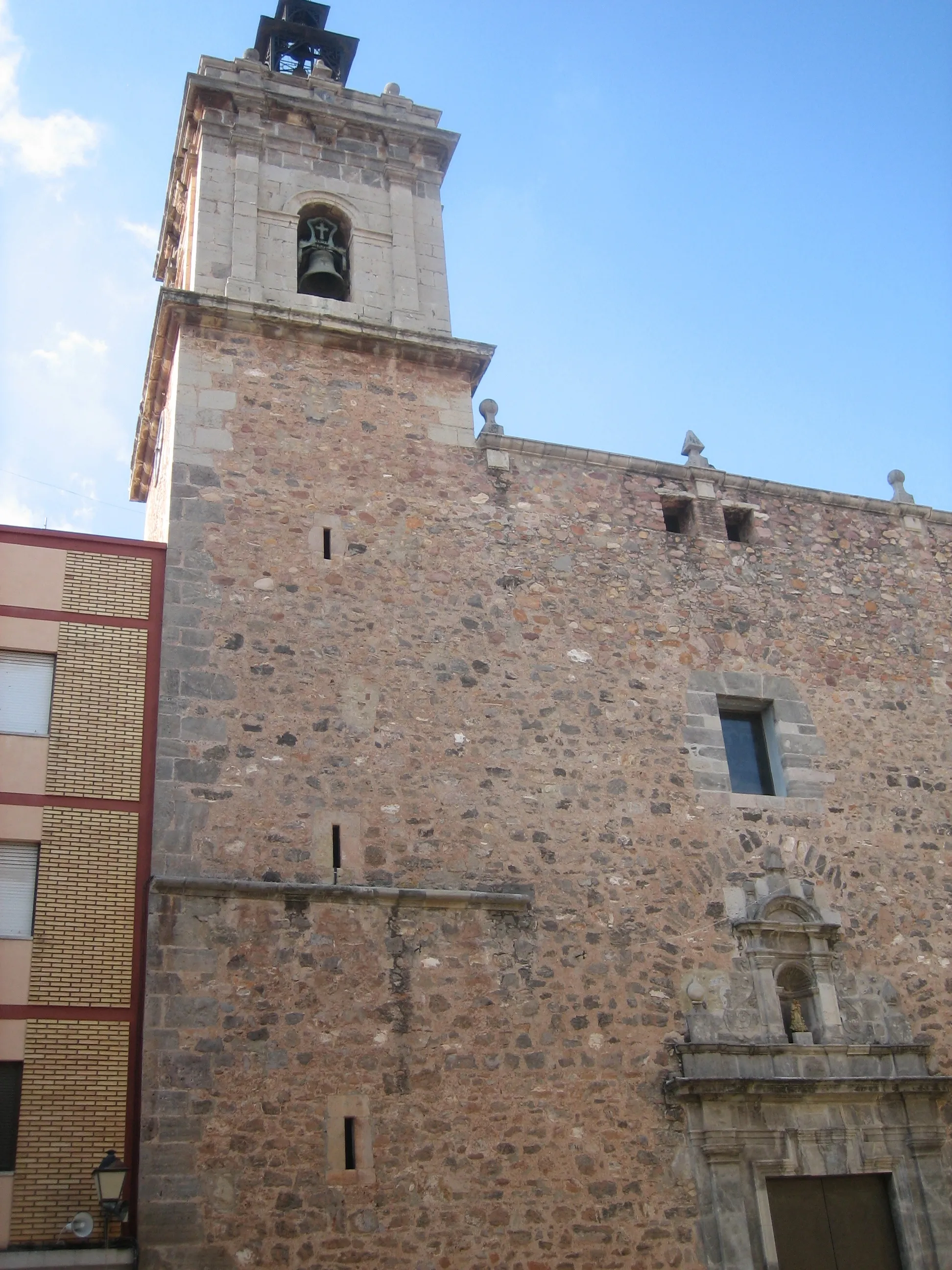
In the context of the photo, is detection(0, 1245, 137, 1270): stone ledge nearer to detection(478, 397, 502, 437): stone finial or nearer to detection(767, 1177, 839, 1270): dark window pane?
detection(767, 1177, 839, 1270): dark window pane

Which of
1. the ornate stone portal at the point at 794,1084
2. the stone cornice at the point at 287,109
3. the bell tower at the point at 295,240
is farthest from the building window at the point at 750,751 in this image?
the stone cornice at the point at 287,109

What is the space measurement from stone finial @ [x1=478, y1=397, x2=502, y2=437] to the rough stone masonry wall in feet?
1.65

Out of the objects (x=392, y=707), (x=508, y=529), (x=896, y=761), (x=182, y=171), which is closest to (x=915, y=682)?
(x=896, y=761)

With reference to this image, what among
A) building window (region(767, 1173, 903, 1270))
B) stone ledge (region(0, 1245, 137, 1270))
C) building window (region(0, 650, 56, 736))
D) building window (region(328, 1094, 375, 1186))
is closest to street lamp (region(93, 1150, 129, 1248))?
stone ledge (region(0, 1245, 137, 1270))

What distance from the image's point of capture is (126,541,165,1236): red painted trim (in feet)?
28.9

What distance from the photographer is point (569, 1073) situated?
1016cm

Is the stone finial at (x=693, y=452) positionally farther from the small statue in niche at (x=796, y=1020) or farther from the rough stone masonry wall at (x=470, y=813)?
the small statue in niche at (x=796, y=1020)

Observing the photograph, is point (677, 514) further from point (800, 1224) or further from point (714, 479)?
point (800, 1224)

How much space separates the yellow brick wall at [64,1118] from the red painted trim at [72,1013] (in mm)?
38

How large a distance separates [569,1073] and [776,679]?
4.65 meters

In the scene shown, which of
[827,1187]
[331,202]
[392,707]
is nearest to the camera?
[827,1187]

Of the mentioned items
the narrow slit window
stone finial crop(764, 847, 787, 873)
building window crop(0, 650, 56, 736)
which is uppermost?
building window crop(0, 650, 56, 736)

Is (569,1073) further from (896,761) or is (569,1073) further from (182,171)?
(182,171)

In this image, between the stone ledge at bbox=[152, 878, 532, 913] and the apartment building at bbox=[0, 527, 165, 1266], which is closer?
the apartment building at bbox=[0, 527, 165, 1266]
